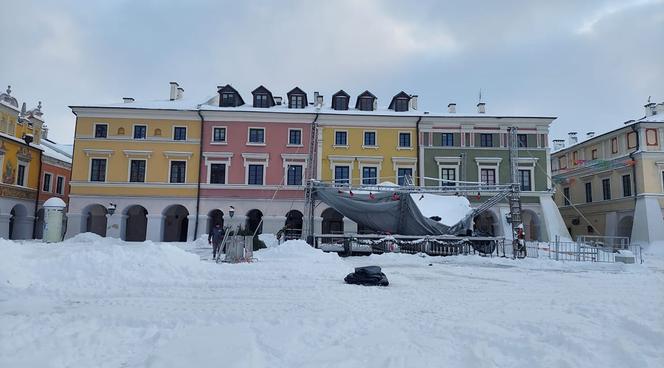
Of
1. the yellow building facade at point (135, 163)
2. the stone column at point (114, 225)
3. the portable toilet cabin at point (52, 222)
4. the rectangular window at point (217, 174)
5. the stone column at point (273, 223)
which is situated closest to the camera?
the portable toilet cabin at point (52, 222)

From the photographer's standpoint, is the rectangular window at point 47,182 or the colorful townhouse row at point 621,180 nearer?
the colorful townhouse row at point 621,180

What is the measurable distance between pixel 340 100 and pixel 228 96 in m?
8.87

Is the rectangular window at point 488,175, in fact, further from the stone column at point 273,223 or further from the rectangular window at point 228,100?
the rectangular window at point 228,100

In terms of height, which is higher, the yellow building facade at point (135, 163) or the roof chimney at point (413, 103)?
the roof chimney at point (413, 103)

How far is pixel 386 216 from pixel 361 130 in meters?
11.5

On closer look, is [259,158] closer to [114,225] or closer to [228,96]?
[228,96]

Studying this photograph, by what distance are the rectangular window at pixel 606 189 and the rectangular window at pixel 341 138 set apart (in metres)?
23.4

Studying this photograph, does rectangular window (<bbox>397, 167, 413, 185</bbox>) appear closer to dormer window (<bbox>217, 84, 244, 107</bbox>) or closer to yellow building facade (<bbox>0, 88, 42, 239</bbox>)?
dormer window (<bbox>217, 84, 244, 107</bbox>)

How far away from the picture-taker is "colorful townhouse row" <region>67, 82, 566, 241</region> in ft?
108

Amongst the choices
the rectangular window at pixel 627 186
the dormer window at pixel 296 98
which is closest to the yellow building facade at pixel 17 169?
the dormer window at pixel 296 98

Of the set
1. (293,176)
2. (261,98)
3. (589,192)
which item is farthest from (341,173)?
(589,192)

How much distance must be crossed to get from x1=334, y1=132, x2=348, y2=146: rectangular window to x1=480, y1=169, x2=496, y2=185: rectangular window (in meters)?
10.7

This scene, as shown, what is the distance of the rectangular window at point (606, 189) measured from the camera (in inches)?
1525

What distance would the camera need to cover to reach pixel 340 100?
36.0 m
